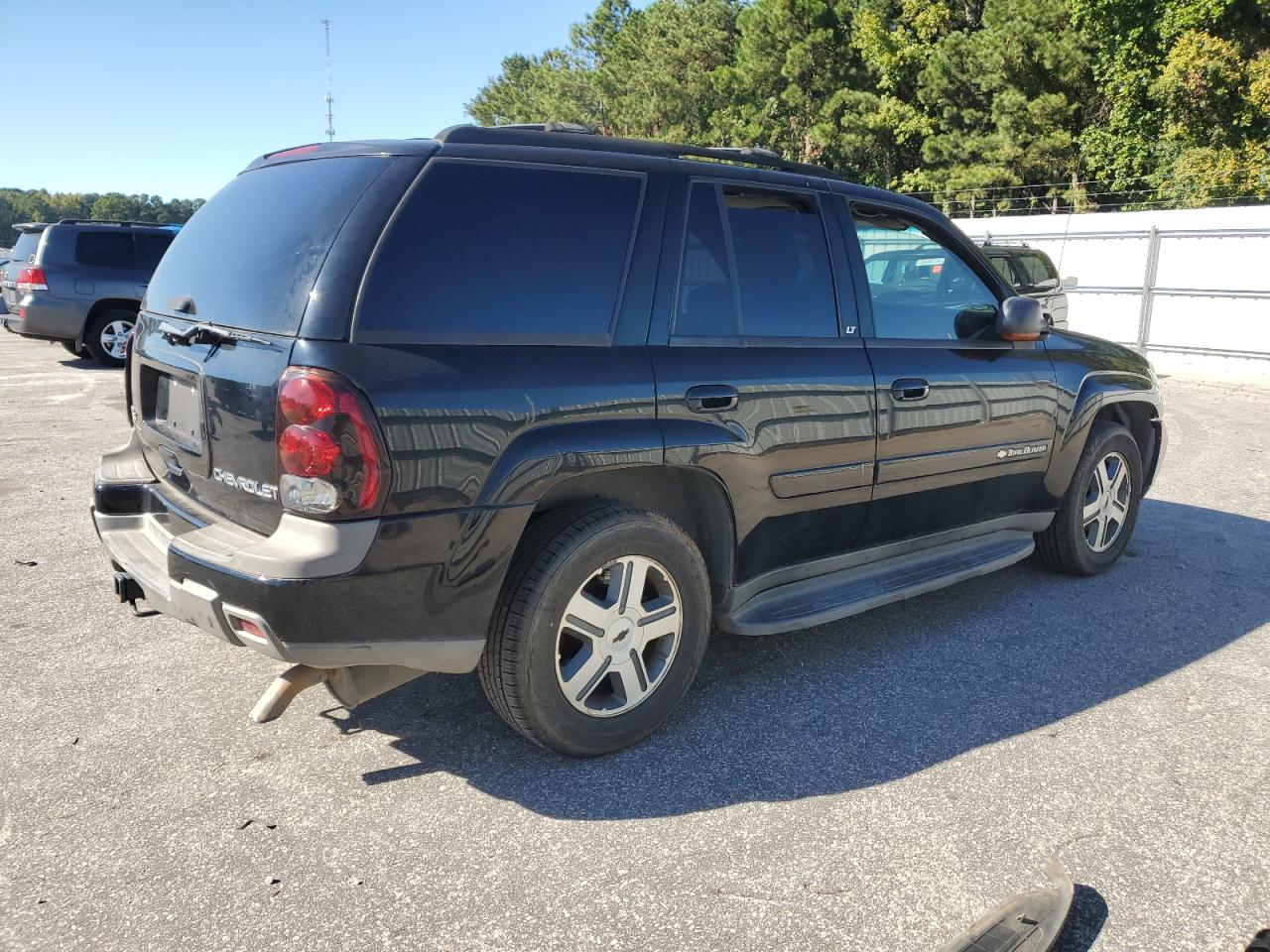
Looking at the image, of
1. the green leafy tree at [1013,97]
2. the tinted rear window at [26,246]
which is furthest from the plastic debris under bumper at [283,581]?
the green leafy tree at [1013,97]

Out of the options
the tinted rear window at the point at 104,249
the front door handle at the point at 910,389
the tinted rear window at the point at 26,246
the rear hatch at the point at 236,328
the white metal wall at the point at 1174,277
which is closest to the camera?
the rear hatch at the point at 236,328

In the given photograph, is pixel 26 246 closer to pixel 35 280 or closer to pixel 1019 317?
pixel 35 280

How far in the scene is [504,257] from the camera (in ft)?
9.16

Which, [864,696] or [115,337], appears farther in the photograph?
[115,337]

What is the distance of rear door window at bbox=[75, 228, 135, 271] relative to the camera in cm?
1243

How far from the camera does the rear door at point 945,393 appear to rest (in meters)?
3.81

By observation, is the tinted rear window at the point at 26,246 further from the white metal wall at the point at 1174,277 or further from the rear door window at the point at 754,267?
the white metal wall at the point at 1174,277

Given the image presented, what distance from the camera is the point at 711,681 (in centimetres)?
364

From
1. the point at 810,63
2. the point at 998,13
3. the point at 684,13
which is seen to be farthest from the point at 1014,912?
the point at 684,13

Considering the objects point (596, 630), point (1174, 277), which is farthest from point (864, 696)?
point (1174, 277)

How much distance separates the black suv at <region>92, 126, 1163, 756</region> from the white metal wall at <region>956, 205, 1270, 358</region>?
40.6 ft

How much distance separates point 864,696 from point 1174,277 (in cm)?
1502

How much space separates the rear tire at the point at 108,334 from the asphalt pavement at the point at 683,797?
9665 millimetres

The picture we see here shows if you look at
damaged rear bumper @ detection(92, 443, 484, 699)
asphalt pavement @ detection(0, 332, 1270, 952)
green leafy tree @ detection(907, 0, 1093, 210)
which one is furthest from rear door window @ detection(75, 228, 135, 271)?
green leafy tree @ detection(907, 0, 1093, 210)
